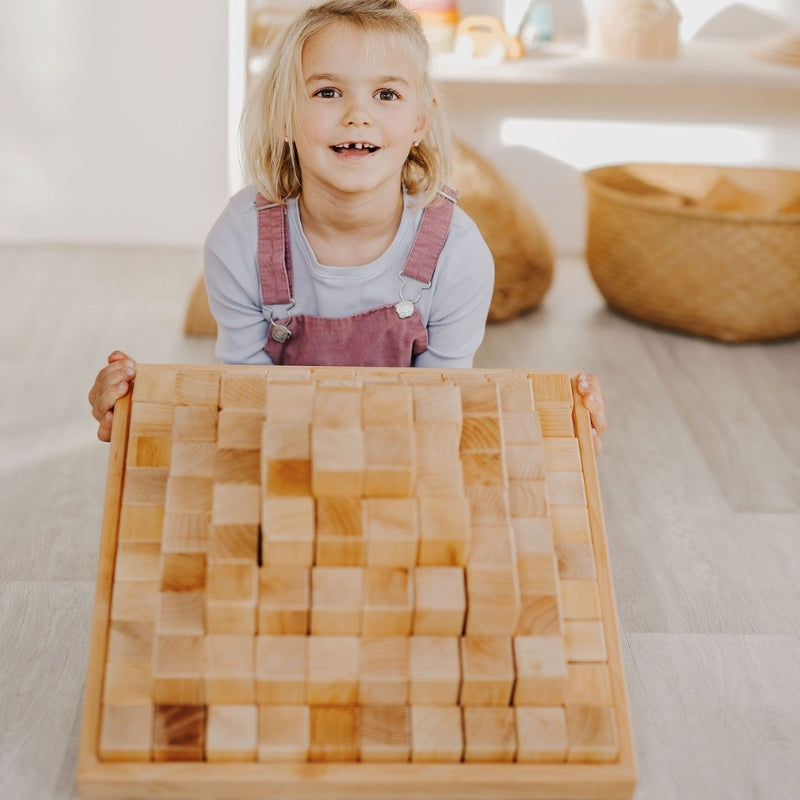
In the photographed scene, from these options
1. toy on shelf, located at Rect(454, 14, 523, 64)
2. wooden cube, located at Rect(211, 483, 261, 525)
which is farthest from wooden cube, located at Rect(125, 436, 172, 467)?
toy on shelf, located at Rect(454, 14, 523, 64)

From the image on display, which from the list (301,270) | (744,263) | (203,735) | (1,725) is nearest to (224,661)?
(203,735)

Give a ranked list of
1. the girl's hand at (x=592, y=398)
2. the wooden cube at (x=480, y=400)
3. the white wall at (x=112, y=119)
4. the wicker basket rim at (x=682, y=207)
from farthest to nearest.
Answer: the white wall at (x=112, y=119)
the wicker basket rim at (x=682, y=207)
the girl's hand at (x=592, y=398)
the wooden cube at (x=480, y=400)

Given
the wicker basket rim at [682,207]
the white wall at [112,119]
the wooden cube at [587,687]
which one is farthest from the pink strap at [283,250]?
the white wall at [112,119]

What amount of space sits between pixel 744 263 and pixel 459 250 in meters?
1.09

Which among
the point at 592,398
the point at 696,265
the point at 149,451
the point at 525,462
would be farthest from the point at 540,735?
the point at 696,265

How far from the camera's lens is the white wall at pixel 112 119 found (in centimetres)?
273

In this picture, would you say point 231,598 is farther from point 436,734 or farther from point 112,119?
point 112,119

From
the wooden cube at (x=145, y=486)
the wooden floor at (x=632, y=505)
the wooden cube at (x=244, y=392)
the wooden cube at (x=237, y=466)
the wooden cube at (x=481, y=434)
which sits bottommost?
the wooden floor at (x=632, y=505)

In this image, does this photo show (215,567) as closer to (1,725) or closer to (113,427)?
(113,427)

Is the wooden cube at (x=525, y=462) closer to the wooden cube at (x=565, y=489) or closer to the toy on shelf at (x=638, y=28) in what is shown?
the wooden cube at (x=565, y=489)

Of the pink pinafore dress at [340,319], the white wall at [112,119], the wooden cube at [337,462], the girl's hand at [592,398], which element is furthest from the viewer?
the white wall at [112,119]

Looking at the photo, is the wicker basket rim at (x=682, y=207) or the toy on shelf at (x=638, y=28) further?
the toy on shelf at (x=638, y=28)

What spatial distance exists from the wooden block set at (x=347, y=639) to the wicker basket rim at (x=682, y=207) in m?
1.47

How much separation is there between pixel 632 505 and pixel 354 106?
81 cm
